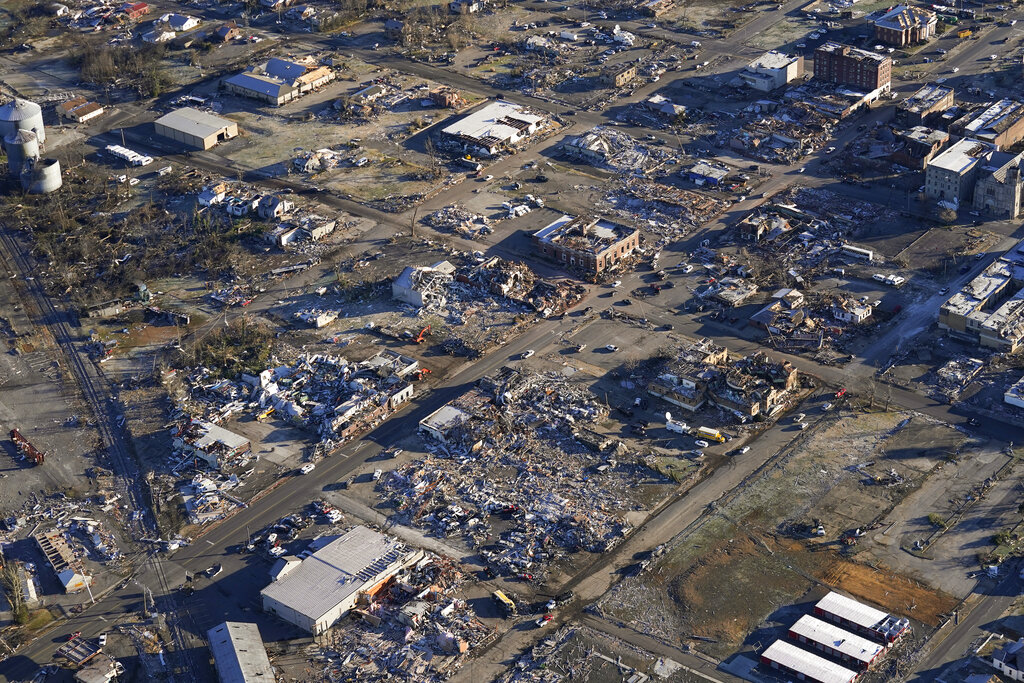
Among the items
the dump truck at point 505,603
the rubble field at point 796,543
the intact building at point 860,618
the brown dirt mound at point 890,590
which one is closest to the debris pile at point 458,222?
the rubble field at point 796,543

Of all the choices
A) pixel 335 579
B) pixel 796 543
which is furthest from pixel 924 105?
pixel 335 579

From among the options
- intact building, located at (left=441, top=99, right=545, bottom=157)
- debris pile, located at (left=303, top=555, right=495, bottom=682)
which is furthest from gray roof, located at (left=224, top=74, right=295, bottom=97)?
debris pile, located at (left=303, top=555, right=495, bottom=682)

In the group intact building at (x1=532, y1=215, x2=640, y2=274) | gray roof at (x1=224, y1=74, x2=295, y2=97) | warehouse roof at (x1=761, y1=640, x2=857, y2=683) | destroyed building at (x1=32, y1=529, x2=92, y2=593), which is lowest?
destroyed building at (x1=32, y1=529, x2=92, y2=593)

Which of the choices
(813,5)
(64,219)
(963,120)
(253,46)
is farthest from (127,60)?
(963,120)

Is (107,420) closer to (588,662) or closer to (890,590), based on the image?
(588,662)

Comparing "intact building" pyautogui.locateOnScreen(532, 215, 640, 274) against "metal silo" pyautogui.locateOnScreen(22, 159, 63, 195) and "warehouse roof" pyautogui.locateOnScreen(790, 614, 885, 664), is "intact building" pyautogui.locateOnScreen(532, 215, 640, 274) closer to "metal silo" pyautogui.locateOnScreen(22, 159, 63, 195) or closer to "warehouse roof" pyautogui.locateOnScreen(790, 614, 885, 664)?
"warehouse roof" pyautogui.locateOnScreen(790, 614, 885, 664)

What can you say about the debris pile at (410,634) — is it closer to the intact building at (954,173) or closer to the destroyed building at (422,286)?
the destroyed building at (422,286)
